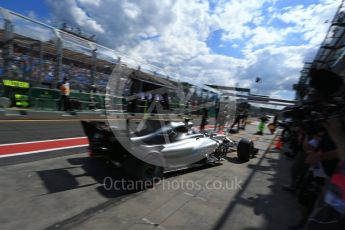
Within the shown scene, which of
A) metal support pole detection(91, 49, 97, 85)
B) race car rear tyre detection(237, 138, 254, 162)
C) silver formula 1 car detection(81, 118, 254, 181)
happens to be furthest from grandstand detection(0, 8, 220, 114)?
silver formula 1 car detection(81, 118, 254, 181)

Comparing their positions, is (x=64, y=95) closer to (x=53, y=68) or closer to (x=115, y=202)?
(x=53, y=68)

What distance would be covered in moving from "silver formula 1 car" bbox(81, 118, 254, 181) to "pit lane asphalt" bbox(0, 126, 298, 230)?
14.6 inches

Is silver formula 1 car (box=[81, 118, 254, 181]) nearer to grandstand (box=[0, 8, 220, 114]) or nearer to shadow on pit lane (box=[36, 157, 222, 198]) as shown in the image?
shadow on pit lane (box=[36, 157, 222, 198])

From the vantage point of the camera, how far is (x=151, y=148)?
199 inches

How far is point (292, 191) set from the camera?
5.78 m

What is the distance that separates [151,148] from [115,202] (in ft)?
4.01

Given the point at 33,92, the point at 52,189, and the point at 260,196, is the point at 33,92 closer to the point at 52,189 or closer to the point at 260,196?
the point at 52,189

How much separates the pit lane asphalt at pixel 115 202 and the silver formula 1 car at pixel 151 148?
0.37 m

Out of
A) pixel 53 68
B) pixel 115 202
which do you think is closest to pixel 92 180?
pixel 115 202

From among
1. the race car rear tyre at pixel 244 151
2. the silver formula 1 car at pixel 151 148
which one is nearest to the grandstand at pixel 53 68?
the race car rear tyre at pixel 244 151

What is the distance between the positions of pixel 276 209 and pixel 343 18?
13.6 meters

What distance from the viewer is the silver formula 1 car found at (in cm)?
486

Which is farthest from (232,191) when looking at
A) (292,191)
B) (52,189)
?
(52,189)

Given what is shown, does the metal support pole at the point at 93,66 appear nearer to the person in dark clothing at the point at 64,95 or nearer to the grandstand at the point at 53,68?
the grandstand at the point at 53,68
